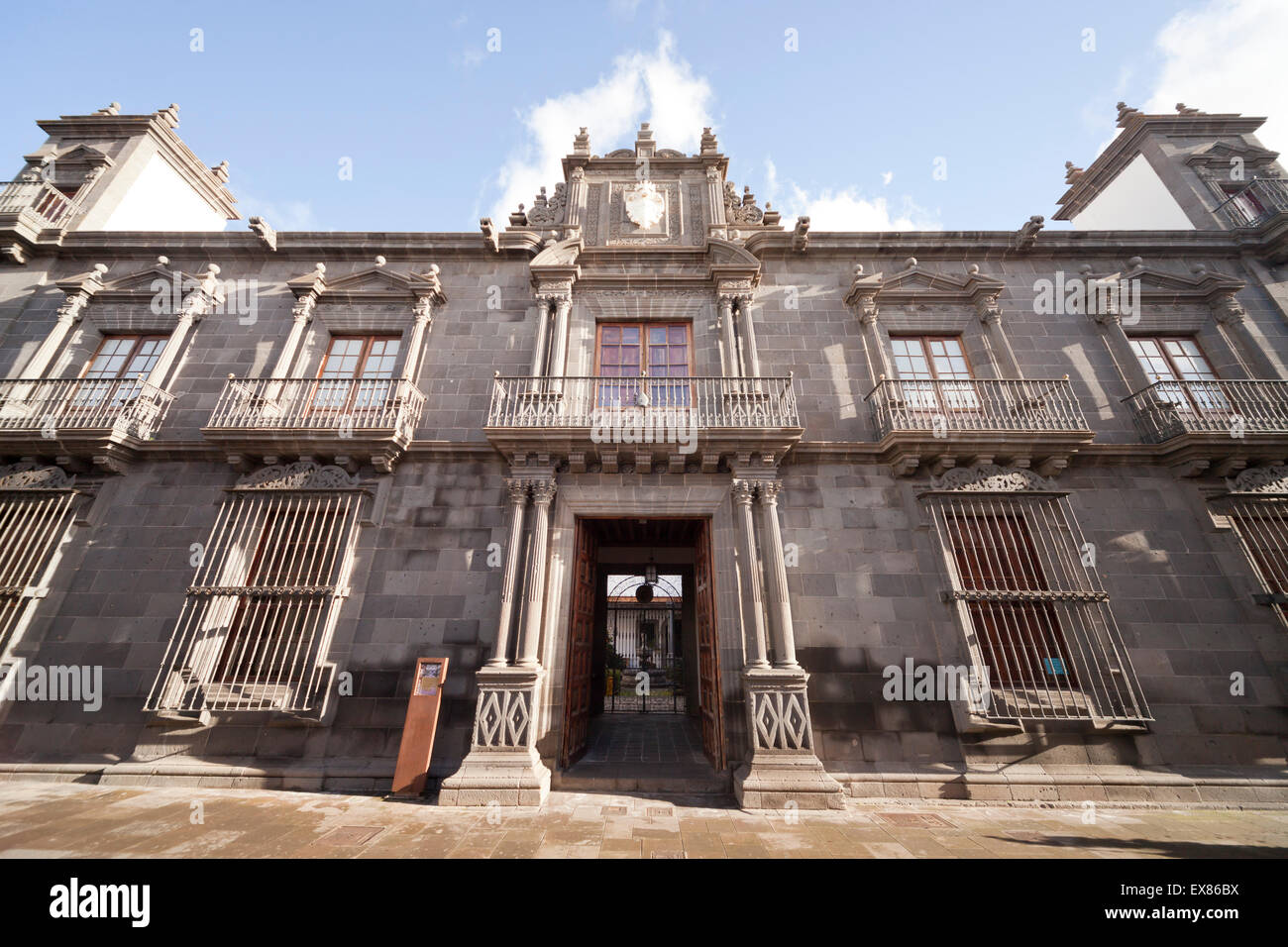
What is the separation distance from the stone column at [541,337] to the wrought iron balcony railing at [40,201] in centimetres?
1090

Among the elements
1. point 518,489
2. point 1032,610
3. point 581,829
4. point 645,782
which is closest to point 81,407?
point 518,489

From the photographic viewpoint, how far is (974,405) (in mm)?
8195

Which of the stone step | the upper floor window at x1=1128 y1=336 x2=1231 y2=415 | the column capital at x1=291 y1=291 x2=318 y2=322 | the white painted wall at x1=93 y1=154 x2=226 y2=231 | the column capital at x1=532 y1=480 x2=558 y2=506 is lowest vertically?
the stone step

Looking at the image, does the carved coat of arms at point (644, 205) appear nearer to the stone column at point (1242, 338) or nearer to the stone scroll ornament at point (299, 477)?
the stone scroll ornament at point (299, 477)

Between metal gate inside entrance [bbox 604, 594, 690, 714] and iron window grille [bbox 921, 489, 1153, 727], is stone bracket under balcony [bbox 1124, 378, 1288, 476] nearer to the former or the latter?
iron window grille [bbox 921, 489, 1153, 727]

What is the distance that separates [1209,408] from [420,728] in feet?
45.2

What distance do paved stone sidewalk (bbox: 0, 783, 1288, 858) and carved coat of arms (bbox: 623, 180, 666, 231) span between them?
10346 mm

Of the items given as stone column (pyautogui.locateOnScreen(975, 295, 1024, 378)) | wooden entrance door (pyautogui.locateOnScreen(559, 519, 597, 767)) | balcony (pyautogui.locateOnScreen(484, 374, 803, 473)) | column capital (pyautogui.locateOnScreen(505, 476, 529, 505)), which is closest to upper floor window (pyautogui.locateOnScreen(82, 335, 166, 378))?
balcony (pyautogui.locateOnScreen(484, 374, 803, 473))

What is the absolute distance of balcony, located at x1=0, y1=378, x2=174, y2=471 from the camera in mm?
7465

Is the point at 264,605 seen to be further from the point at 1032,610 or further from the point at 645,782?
the point at 1032,610

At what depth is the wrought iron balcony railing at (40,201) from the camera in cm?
992

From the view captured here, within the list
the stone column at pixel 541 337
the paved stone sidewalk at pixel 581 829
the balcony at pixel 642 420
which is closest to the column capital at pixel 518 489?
the balcony at pixel 642 420
